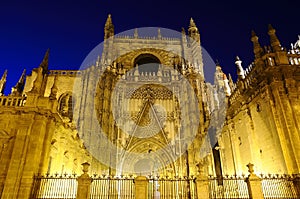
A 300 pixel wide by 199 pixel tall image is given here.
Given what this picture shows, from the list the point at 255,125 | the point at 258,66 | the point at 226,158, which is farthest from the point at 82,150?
the point at 258,66

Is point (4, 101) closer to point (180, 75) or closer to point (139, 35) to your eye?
point (180, 75)

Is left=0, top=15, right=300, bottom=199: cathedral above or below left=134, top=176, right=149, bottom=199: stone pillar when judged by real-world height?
above

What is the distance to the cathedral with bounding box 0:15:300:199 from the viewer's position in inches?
388

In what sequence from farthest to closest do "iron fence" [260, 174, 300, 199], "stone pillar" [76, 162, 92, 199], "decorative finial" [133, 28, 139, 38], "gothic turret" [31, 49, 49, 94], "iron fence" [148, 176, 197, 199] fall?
1. "decorative finial" [133, 28, 139, 38]
2. "gothic turret" [31, 49, 49, 94]
3. "iron fence" [148, 176, 197, 199]
4. "iron fence" [260, 174, 300, 199]
5. "stone pillar" [76, 162, 92, 199]

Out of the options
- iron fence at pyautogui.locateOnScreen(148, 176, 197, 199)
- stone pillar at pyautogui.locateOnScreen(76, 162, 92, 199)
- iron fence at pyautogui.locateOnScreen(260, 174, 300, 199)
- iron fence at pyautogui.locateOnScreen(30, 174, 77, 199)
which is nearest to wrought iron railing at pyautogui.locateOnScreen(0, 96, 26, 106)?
iron fence at pyautogui.locateOnScreen(30, 174, 77, 199)

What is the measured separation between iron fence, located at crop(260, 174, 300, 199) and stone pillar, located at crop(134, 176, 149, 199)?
4.71m

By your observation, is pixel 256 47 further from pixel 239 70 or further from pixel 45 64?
pixel 45 64

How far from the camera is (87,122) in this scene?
55.4 feet

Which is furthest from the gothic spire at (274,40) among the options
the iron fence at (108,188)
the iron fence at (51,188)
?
the iron fence at (51,188)

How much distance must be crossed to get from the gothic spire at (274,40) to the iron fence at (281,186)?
244 inches

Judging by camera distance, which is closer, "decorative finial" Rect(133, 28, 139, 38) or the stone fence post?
the stone fence post

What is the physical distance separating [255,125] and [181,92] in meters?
10.5

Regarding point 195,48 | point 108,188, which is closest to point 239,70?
point 108,188

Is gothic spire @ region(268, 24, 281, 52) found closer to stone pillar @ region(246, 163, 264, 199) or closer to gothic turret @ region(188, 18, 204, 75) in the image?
stone pillar @ region(246, 163, 264, 199)
